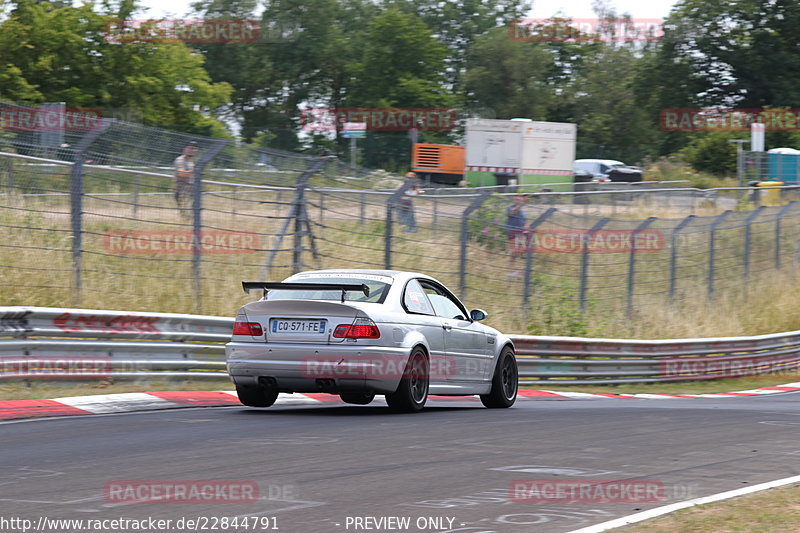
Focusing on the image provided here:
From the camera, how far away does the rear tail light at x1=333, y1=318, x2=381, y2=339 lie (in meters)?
10.2

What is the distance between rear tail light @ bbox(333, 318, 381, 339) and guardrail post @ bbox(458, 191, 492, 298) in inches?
322

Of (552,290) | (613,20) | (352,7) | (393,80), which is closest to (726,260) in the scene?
(552,290)

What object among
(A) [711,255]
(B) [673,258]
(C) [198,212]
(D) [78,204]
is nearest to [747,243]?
(A) [711,255]

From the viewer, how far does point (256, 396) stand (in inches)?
437

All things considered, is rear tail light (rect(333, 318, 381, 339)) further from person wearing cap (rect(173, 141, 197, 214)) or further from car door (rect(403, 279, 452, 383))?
person wearing cap (rect(173, 141, 197, 214))

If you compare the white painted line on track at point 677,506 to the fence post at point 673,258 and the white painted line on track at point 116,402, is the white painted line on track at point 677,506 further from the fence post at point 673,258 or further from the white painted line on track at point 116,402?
the fence post at point 673,258

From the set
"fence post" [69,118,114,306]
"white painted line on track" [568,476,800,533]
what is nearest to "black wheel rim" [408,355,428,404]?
"white painted line on track" [568,476,800,533]

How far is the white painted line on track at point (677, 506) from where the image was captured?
5688 millimetres

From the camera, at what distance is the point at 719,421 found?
11109mm

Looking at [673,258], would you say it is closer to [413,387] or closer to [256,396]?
[413,387]

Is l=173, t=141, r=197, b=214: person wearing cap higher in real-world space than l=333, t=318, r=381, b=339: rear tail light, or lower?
higher

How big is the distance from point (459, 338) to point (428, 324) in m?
0.70

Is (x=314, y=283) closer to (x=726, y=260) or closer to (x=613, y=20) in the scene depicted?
(x=726, y=260)

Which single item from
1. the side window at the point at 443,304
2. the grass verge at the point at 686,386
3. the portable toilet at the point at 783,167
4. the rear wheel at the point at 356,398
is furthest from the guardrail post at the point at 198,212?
the portable toilet at the point at 783,167
